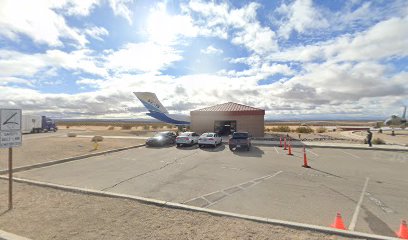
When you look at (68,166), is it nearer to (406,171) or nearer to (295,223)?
(295,223)

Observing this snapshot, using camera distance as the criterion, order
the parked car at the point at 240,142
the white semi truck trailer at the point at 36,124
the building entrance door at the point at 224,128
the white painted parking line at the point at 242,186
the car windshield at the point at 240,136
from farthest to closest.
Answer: the white semi truck trailer at the point at 36,124 < the building entrance door at the point at 224,128 < the car windshield at the point at 240,136 < the parked car at the point at 240,142 < the white painted parking line at the point at 242,186

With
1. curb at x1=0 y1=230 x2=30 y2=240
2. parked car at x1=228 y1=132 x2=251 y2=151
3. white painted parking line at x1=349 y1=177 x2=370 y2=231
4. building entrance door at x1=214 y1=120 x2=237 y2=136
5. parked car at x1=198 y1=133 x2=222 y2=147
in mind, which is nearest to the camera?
curb at x1=0 y1=230 x2=30 y2=240

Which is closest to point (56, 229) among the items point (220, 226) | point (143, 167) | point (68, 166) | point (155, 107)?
point (220, 226)

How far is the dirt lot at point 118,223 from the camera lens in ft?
17.3

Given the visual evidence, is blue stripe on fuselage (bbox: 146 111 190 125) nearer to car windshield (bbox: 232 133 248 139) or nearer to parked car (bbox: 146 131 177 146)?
parked car (bbox: 146 131 177 146)

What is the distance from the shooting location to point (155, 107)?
4372cm

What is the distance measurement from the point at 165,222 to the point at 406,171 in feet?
41.7

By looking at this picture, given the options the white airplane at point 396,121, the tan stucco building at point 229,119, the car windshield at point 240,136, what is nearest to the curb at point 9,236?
the car windshield at point 240,136

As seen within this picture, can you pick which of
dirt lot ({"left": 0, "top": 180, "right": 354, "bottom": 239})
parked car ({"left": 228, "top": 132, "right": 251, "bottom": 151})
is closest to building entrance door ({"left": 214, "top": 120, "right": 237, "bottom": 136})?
parked car ({"left": 228, "top": 132, "right": 251, "bottom": 151})

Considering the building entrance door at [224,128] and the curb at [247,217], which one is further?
the building entrance door at [224,128]

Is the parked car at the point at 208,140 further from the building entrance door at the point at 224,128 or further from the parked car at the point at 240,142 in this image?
the building entrance door at the point at 224,128

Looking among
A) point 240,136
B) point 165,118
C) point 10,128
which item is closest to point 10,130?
point 10,128

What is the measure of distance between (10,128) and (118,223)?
4.08m

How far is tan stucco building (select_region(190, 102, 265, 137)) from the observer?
30.9m
